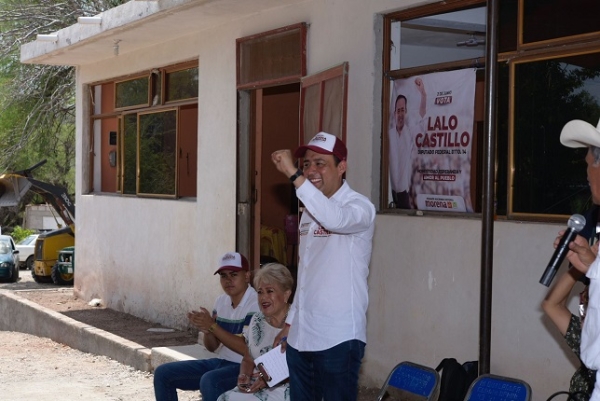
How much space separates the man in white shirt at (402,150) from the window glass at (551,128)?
1028 millimetres

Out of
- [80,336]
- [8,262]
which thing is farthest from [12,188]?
[80,336]

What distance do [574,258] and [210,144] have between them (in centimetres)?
755

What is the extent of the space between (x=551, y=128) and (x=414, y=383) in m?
2.07

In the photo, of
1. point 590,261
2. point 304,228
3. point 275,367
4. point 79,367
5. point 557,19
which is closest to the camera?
point 590,261

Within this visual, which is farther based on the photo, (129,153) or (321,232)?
(129,153)

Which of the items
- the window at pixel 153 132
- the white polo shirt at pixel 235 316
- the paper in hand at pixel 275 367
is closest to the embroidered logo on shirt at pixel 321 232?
the paper in hand at pixel 275 367

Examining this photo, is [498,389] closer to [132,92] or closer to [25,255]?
[132,92]

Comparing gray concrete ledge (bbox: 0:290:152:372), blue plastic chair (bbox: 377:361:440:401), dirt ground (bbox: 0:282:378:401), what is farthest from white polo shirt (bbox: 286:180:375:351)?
gray concrete ledge (bbox: 0:290:152:372)

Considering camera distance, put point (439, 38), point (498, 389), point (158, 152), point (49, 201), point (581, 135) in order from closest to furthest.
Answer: point (581, 135), point (498, 389), point (439, 38), point (158, 152), point (49, 201)

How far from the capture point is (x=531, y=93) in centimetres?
611

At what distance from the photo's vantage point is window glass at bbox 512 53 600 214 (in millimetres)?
5789

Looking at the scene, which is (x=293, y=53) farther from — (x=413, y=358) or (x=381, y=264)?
(x=413, y=358)

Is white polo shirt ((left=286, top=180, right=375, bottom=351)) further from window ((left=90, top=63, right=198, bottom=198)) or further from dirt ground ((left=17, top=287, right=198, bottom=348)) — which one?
window ((left=90, top=63, right=198, bottom=198))

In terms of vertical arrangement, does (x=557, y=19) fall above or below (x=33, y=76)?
below
